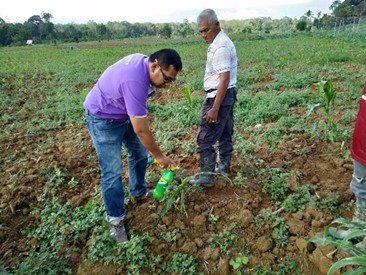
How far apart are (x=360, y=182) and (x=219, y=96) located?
1.19 meters

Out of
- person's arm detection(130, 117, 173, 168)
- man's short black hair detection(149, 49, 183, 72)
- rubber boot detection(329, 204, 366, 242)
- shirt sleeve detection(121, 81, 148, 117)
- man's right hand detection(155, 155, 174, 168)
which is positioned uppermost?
man's short black hair detection(149, 49, 183, 72)

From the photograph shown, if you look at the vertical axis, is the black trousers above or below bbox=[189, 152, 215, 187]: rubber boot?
above

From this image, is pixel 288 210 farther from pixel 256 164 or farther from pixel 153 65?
pixel 153 65

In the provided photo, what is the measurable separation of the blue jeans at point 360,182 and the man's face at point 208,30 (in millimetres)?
1436

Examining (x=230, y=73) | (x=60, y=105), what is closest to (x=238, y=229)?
(x=230, y=73)

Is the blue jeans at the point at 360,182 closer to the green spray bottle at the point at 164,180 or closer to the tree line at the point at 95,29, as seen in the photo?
the green spray bottle at the point at 164,180

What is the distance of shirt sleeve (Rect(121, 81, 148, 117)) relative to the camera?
1.95m

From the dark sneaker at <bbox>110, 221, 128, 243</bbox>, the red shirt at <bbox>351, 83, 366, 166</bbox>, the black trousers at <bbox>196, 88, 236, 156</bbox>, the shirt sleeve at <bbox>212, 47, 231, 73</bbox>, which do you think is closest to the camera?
the red shirt at <bbox>351, 83, 366, 166</bbox>

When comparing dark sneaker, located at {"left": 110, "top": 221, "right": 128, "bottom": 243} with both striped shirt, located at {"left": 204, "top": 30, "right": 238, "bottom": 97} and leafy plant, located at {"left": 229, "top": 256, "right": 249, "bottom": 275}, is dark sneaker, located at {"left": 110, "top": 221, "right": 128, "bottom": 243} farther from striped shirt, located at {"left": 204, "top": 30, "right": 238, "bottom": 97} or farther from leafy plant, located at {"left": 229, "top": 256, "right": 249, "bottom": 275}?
striped shirt, located at {"left": 204, "top": 30, "right": 238, "bottom": 97}

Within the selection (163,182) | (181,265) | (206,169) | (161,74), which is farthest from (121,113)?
(181,265)

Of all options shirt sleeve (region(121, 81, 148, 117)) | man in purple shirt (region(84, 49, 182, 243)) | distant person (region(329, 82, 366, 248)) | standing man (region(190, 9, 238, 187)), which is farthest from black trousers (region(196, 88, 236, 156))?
distant person (region(329, 82, 366, 248))

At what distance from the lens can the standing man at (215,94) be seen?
8.14ft

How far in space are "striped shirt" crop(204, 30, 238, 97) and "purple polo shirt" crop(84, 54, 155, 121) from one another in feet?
2.06

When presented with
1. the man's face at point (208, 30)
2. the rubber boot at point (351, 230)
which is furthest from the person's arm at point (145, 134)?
the rubber boot at point (351, 230)
